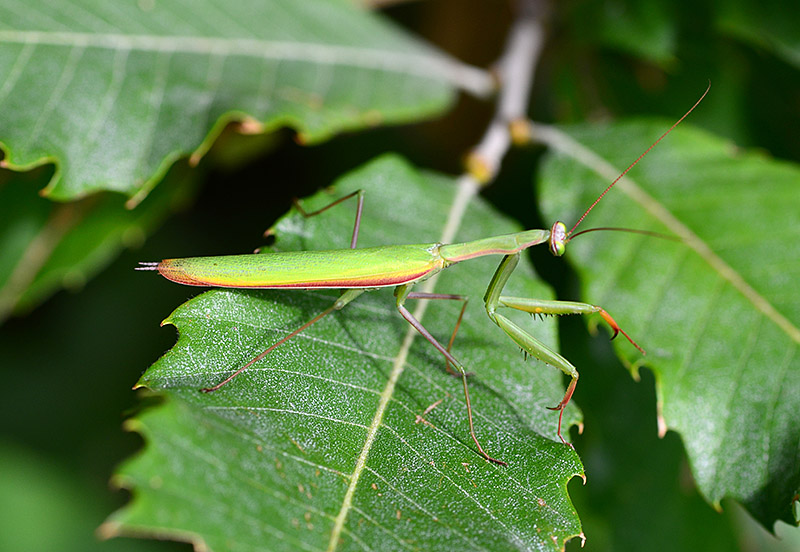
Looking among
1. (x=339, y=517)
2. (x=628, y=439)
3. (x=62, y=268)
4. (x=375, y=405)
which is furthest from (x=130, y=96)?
(x=628, y=439)

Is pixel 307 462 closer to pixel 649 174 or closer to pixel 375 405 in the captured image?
pixel 375 405

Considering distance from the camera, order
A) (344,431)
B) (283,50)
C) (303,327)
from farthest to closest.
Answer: (283,50) → (303,327) → (344,431)

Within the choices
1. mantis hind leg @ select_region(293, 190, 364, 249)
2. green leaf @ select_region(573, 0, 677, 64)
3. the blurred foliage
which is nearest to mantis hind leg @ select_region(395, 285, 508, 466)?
mantis hind leg @ select_region(293, 190, 364, 249)

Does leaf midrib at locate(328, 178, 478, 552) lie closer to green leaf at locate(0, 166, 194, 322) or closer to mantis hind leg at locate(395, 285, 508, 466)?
mantis hind leg at locate(395, 285, 508, 466)

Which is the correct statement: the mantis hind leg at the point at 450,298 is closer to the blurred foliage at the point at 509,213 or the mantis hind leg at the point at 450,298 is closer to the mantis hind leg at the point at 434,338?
the mantis hind leg at the point at 434,338

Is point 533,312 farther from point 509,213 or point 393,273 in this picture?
point 509,213

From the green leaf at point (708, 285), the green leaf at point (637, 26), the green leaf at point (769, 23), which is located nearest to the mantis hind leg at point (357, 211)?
the green leaf at point (708, 285)

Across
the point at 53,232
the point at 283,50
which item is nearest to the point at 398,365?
the point at 283,50
